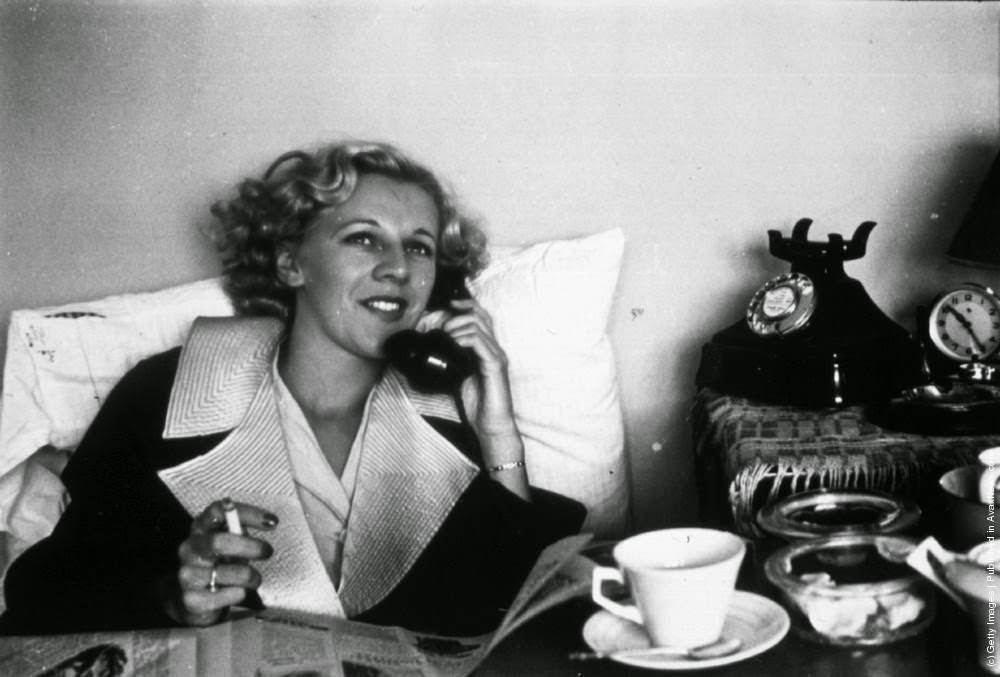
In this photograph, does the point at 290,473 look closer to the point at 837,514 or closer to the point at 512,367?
the point at 512,367

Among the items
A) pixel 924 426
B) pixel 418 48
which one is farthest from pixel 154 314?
pixel 924 426

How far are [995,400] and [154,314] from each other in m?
1.19

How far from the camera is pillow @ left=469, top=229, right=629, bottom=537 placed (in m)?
1.52

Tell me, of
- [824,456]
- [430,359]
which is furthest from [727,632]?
[430,359]

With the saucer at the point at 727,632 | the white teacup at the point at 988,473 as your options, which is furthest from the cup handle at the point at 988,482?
the saucer at the point at 727,632

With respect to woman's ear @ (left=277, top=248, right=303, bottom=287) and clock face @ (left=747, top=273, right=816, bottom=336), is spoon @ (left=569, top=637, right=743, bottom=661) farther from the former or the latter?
woman's ear @ (left=277, top=248, right=303, bottom=287)

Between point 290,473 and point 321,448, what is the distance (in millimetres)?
116

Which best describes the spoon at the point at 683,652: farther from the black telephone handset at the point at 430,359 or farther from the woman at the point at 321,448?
the black telephone handset at the point at 430,359

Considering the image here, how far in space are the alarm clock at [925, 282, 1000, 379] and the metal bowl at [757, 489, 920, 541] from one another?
69cm

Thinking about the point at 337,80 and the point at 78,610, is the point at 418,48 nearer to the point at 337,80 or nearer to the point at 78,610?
the point at 337,80

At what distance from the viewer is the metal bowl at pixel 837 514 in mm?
864

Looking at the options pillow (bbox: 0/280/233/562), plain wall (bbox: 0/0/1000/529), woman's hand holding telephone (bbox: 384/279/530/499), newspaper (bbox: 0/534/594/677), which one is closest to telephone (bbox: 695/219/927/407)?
plain wall (bbox: 0/0/1000/529)

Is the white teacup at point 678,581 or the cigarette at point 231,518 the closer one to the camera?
the white teacup at point 678,581

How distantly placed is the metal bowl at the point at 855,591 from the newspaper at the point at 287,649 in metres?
0.18
